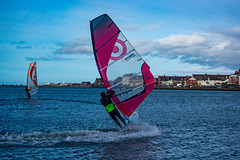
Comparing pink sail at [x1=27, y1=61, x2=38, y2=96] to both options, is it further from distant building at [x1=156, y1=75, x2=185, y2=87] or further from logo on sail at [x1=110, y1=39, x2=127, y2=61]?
distant building at [x1=156, y1=75, x2=185, y2=87]

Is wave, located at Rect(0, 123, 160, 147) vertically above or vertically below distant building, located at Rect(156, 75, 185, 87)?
below

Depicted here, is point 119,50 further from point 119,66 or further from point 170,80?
point 170,80

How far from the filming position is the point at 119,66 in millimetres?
12164

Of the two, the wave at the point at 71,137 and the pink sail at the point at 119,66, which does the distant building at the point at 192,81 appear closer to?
the wave at the point at 71,137

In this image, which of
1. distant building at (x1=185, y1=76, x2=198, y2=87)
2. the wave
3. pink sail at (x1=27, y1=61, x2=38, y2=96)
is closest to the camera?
the wave

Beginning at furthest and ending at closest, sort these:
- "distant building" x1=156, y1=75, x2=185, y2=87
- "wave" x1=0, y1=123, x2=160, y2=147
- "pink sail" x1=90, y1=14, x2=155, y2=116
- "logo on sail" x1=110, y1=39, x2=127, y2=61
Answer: "distant building" x1=156, y1=75, x2=185, y2=87 < "logo on sail" x1=110, y1=39, x2=127, y2=61 < "pink sail" x1=90, y1=14, x2=155, y2=116 < "wave" x1=0, y1=123, x2=160, y2=147

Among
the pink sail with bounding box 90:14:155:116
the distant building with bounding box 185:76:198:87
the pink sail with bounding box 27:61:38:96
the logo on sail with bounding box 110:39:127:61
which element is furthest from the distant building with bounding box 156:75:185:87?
the logo on sail with bounding box 110:39:127:61

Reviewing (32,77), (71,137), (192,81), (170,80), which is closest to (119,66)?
(71,137)

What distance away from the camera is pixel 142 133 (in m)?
13.3

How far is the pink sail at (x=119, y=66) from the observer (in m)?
11.7

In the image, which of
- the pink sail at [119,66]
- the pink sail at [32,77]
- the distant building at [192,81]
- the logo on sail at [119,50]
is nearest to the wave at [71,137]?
the pink sail at [119,66]

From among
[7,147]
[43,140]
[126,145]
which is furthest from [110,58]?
[7,147]

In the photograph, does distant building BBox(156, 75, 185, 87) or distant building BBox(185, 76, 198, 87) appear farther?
distant building BBox(156, 75, 185, 87)

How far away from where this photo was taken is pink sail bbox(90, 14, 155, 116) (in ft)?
38.2
